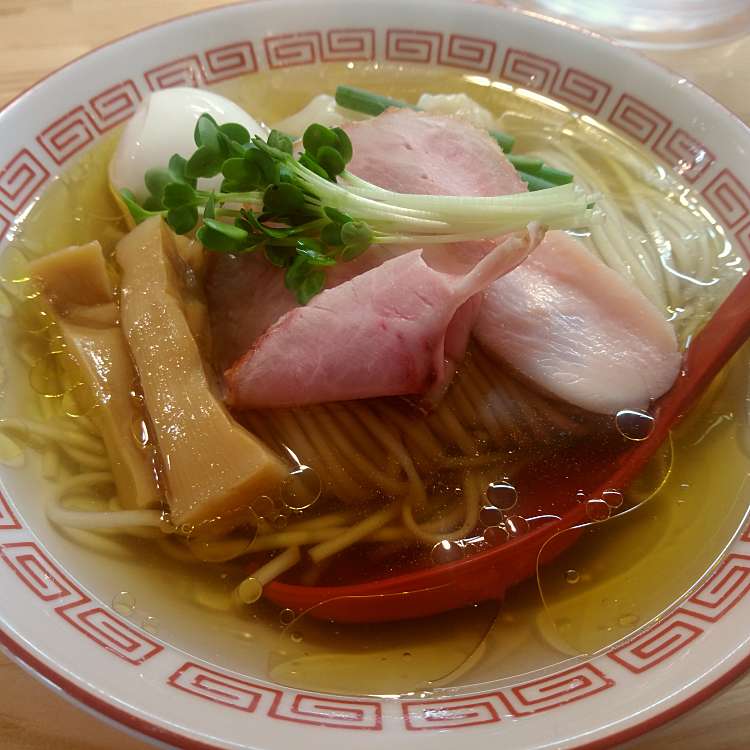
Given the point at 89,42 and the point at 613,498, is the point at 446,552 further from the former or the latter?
the point at 89,42

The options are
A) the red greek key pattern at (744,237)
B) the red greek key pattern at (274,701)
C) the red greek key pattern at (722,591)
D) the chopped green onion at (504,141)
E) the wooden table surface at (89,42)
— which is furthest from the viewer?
the wooden table surface at (89,42)

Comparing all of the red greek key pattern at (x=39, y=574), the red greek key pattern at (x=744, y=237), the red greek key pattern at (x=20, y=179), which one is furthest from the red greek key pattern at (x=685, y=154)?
the red greek key pattern at (x=39, y=574)

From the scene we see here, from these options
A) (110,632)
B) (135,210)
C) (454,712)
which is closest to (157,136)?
(135,210)

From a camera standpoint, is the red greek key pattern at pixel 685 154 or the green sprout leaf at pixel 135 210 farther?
the red greek key pattern at pixel 685 154

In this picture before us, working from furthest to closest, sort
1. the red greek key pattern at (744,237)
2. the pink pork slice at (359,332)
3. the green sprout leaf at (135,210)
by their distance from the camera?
the red greek key pattern at (744,237) → the green sprout leaf at (135,210) → the pink pork slice at (359,332)

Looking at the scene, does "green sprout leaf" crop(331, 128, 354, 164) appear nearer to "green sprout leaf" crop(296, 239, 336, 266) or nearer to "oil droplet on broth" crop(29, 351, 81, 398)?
"green sprout leaf" crop(296, 239, 336, 266)

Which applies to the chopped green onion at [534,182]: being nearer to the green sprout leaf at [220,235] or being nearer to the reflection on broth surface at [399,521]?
the reflection on broth surface at [399,521]
